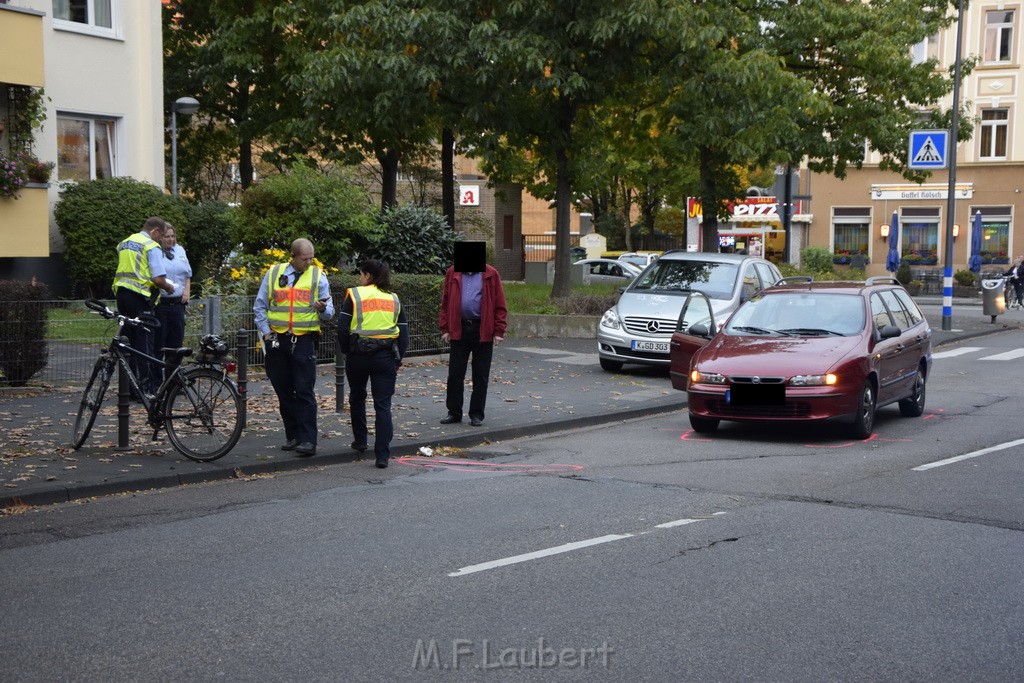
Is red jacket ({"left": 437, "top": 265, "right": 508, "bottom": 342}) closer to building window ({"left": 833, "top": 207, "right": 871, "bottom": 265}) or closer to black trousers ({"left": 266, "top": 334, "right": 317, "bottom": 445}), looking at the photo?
black trousers ({"left": 266, "top": 334, "right": 317, "bottom": 445})

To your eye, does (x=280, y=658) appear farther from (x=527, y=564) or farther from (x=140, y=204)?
(x=140, y=204)

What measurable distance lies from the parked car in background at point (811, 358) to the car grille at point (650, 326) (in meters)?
3.04

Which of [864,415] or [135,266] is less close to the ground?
[135,266]

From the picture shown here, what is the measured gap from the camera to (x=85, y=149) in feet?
80.0

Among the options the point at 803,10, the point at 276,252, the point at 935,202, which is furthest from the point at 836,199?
the point at 276,252

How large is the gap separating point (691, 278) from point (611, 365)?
185cm

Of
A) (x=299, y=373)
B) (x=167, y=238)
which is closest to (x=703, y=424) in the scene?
(x=299, y=373)

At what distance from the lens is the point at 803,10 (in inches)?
1063

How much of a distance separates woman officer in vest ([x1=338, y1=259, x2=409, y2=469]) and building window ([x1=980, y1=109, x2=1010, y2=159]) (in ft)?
160

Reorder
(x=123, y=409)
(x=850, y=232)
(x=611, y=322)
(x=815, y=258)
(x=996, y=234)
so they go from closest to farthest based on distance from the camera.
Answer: (x=123, y=409), (x=611, y=322), (x=815, y=258), (x=996, y=234), (x=850, y=232)

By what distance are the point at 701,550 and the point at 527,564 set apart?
1.05 metres

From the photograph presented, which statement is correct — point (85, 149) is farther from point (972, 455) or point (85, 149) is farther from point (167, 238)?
point (972, 455)

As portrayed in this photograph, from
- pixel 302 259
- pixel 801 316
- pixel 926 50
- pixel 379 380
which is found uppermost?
pixel 926 50

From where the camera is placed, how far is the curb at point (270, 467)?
8.61 meters
